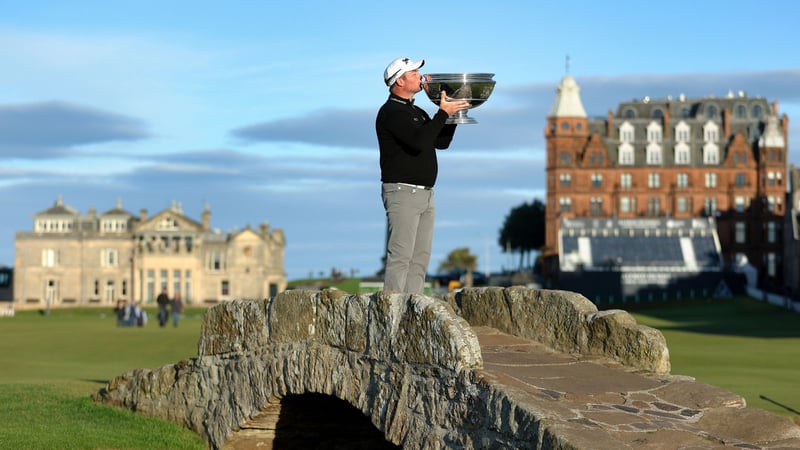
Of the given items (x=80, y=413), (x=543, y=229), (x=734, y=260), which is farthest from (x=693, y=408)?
(x=543, y=229)

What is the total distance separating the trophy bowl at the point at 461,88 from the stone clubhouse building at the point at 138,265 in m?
144

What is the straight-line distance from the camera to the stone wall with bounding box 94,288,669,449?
37.4 ft

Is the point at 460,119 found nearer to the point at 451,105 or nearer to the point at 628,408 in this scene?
the point at 451,105

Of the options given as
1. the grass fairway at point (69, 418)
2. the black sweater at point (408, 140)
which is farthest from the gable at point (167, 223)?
the black sweater at point (408, 140)

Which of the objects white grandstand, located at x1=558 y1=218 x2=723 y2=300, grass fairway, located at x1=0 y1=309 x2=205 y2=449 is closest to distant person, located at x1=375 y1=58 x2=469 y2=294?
grass fairway, located at x1=0 y1=309 x2=205 y2=449

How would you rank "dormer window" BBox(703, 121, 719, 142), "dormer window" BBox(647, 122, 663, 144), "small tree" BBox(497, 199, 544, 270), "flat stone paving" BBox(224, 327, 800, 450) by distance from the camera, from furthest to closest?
"small tree" BBox(497, 199, 544, 270) → "dormer window" BBox(703, 121, 719, 142) → "dormer window" BBox(647, 122, 663, 144) → "flat stone paving" BBox(224, 327, 800, 450)

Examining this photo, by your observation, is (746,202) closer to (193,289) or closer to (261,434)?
(193,289)

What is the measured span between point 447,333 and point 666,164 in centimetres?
14817

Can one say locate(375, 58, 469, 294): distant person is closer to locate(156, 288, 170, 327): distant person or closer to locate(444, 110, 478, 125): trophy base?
locate(444, 110, 478, 125): trophy base

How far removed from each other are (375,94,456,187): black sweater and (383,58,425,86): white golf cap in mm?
208

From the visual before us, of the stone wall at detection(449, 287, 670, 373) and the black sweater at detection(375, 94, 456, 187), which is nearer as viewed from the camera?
the black sweater at detection(375, 94, 456, 187)

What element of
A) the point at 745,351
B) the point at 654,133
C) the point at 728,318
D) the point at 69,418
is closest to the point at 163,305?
the point at 728,318

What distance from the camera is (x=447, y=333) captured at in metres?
11.5

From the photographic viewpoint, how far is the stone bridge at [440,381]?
1065cm
